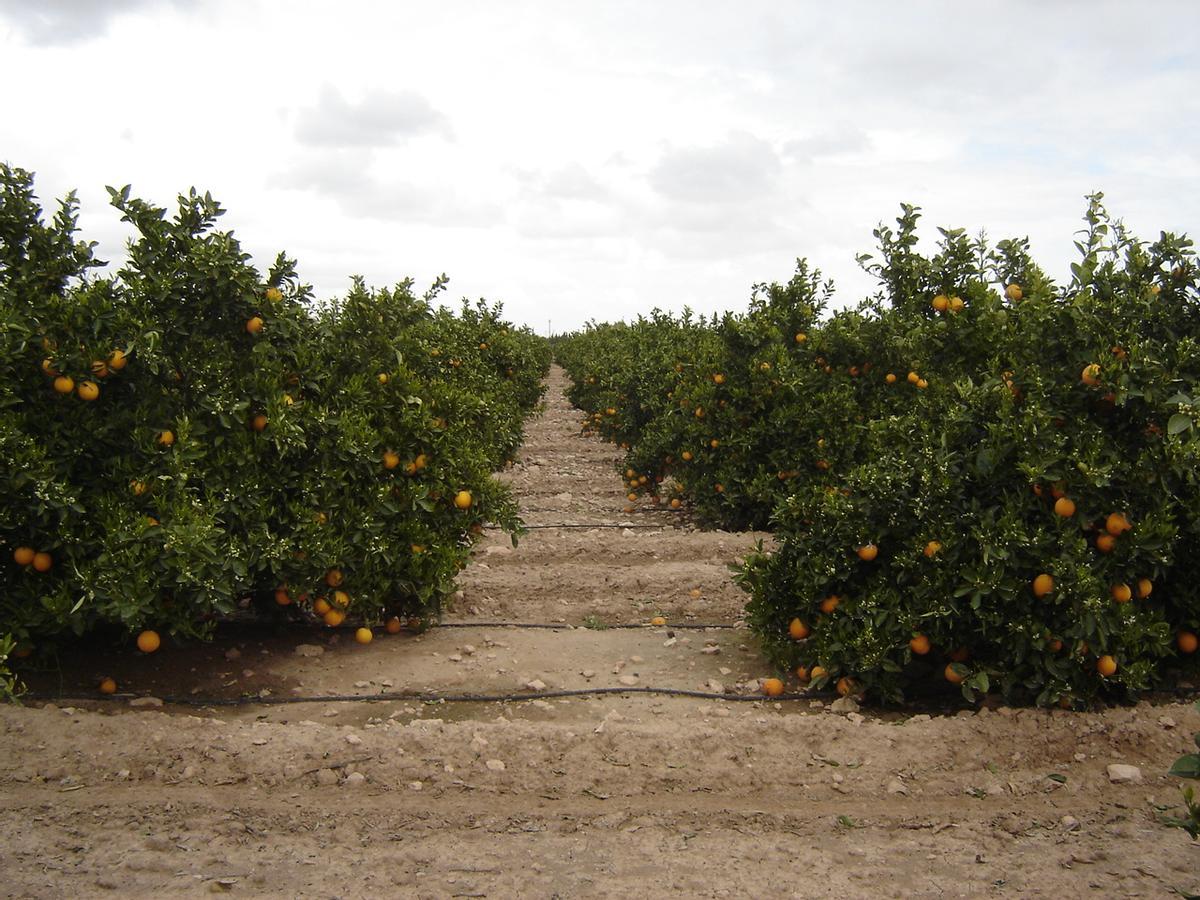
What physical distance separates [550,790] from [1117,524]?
2562 millimetres

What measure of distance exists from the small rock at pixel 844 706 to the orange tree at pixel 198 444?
2.11 m

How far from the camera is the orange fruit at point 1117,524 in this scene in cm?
428

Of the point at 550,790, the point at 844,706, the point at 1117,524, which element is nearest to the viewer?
the point at 550,790

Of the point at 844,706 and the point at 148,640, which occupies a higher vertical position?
the point at 148,640

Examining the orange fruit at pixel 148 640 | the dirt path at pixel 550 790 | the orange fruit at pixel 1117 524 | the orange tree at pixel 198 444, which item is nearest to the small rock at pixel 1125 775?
the dirt path at pixel 550 790

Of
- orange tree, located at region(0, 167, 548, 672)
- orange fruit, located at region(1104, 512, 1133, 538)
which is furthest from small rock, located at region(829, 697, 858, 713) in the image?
orange tree, located at region(0, 167, 548, 672)

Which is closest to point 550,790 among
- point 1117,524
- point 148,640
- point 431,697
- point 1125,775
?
point 431,697

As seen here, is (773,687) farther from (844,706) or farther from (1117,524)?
(1117,524)

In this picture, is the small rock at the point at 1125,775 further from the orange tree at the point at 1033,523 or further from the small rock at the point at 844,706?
the small rock at the point at 844,706

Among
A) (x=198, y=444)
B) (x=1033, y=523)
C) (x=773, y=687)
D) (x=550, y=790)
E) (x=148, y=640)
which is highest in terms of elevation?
(x=198, y=444)

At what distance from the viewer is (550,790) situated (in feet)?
13.1

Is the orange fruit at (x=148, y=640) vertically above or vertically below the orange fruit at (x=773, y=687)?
above

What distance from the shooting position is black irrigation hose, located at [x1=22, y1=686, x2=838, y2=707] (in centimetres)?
489

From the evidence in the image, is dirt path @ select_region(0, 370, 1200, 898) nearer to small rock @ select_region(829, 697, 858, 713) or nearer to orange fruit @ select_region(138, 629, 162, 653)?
small rock @ select_region(829, 697, 858, 713)
